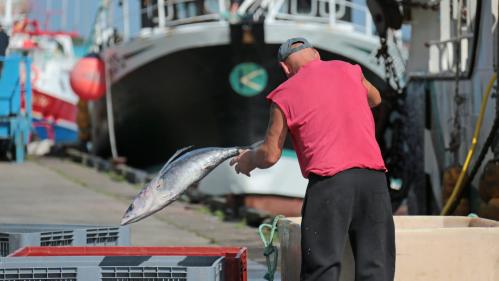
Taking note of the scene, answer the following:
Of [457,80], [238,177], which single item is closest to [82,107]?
[238,177]

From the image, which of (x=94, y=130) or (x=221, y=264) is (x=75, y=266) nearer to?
(x=221, y=264)

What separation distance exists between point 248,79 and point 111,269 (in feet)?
44.4

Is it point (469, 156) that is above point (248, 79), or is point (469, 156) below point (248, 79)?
above

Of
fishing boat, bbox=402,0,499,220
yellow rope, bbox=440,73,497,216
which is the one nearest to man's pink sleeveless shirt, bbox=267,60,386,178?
fishing boat, bbox=402,0,499,220

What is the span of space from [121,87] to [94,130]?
4265 millimetres

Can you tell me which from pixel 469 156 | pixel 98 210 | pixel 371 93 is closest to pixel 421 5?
pixel 469 156

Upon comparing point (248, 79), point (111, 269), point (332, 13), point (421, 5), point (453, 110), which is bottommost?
point (248, 79)

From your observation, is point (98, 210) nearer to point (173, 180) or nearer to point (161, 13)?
point (161, 13)

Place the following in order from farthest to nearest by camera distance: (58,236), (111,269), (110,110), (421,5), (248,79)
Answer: (110,110) → (248,79) → (421,5) → (58,236) → (111,269)

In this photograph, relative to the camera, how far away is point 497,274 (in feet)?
15.3

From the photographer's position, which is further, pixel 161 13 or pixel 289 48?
pixel 161 13

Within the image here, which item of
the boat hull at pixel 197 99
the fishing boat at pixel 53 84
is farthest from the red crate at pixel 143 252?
the fishing boat at pixel 53 84

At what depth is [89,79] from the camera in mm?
20875

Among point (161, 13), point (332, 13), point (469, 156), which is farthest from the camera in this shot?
point (161, 13)
